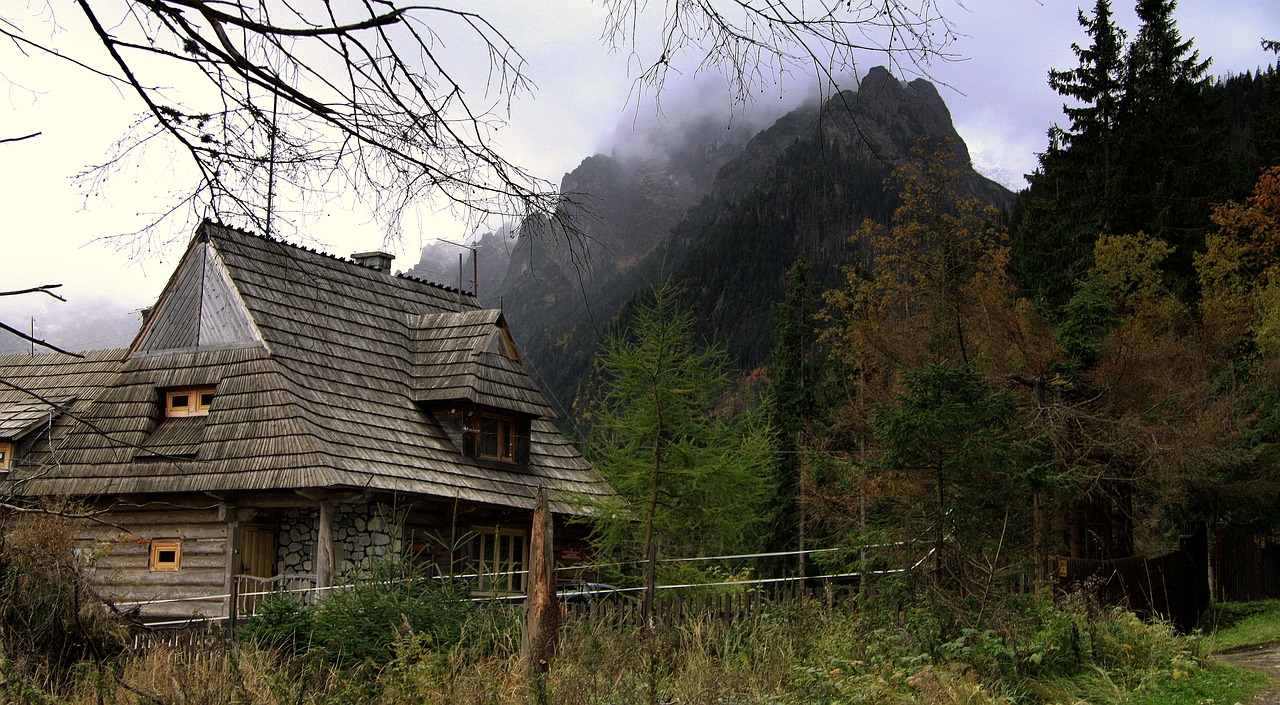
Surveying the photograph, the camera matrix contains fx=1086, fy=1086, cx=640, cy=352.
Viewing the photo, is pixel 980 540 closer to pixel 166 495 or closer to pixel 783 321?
pixel 166 495

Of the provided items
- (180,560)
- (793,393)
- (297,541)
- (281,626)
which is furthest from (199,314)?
(793,393)

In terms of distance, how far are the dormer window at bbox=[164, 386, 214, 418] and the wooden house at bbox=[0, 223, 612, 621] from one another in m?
0.04

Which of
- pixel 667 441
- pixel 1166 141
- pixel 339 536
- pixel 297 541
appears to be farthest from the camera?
pixel 1166 141

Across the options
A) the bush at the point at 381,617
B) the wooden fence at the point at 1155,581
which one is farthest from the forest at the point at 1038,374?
the bush at the point at 381,617

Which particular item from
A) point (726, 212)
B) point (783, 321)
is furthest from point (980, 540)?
point (726, 212)

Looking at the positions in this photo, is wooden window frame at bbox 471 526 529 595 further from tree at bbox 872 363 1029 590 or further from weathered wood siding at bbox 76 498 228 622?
tree at bbox 872 363 1029 590

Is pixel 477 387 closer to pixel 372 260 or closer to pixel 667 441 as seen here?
pixel 372 260

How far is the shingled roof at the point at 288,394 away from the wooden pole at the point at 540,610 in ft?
31.4

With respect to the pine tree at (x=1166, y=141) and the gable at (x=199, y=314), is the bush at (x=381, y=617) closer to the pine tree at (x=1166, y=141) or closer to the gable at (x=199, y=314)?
the gable at (x=199, y=314)

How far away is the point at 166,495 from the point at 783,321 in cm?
2119

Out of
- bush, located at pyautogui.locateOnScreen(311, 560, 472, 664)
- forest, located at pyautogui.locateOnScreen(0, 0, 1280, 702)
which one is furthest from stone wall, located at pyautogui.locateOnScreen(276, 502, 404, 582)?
bush, located at pyautogui.locateOnScreen(311, 560, 472, 664)

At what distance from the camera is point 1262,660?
13.4 metres

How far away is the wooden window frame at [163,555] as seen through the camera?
19609 millimetres

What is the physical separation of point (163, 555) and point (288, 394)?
150 inches
